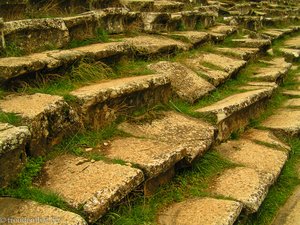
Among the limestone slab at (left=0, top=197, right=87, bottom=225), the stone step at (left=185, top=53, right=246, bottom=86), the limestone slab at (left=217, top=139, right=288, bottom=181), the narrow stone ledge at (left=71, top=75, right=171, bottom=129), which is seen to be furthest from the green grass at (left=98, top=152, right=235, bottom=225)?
the stone step at (left=185, top=53, right=246, bottom=86)

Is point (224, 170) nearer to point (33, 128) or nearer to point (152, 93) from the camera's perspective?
point (152, 93)

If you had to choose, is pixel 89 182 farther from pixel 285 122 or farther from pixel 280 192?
pixel 285 122

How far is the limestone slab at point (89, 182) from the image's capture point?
2.55 m

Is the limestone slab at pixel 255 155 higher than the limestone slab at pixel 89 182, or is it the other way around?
the limestone slab at pixel 89 182

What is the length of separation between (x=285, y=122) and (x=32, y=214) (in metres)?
3.11

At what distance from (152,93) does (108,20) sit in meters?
1.55

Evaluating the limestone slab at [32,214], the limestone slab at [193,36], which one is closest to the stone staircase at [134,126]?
the limestone slab at [32,214]

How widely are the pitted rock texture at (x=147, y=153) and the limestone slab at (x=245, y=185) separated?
395 mm

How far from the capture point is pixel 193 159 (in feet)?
11.1

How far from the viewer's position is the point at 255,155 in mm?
3848

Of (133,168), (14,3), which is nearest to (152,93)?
(133,168)

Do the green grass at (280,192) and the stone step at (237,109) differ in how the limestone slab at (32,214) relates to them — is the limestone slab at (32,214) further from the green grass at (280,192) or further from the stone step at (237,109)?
the stone step at (237,109)

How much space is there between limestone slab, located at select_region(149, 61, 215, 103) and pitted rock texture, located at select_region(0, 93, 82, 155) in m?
1.44

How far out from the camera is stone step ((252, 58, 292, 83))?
18.8 feet
